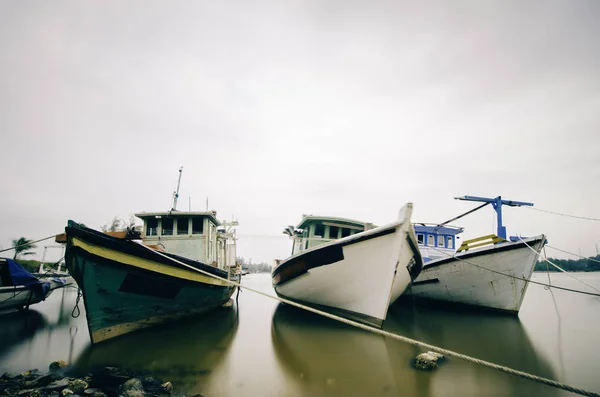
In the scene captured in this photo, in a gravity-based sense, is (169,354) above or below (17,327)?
above

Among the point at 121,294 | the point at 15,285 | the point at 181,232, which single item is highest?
the point at 181,232

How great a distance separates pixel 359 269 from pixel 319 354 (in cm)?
227

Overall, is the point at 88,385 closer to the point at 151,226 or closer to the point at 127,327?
the point at 127,327

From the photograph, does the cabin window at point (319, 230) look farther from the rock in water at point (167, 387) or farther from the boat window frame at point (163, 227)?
the rock in water at point (167, 387)

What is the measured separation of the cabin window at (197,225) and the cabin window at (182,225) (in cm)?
25

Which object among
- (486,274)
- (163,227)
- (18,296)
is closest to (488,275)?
(486,274)

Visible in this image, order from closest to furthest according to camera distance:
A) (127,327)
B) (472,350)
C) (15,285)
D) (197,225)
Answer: (472,350) < (127,327) < (15,285) < (197,225)

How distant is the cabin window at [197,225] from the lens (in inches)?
404

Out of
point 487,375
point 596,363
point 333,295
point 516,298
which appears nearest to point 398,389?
point 487,375

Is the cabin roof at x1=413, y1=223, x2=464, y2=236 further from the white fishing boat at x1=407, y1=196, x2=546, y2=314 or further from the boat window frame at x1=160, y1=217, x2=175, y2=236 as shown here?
the boat window frame at x1=160, y1=217, x2=175, y2=236

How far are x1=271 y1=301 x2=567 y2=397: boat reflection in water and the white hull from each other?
42.4 inches

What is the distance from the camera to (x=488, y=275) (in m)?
10.3

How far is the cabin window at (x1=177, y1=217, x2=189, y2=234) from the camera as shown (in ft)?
33.2

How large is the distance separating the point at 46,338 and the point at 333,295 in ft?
26.4
